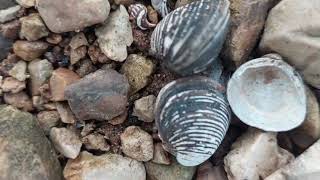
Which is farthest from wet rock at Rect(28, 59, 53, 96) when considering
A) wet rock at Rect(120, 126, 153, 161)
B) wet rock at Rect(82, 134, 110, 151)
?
wet rock at Rect(120, 126, 153, 161)

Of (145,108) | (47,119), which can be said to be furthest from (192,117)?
(47,119)

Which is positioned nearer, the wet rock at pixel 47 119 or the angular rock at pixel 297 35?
the angular rock at pixel 297 35

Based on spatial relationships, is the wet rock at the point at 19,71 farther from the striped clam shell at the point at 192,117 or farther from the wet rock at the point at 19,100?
the striped clam shell at the point at 192,117

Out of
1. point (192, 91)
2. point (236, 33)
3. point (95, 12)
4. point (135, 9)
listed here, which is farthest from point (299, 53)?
point (95, 12)

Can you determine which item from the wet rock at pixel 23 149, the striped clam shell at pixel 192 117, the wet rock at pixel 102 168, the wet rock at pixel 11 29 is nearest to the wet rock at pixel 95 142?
the wet rock at pixel 102 168

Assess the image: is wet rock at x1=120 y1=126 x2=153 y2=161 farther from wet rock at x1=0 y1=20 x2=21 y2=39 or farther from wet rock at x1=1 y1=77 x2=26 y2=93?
wet rock at x1=0 y1=20 x2=21 y2=39

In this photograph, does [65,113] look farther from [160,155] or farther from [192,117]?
[192,117]
